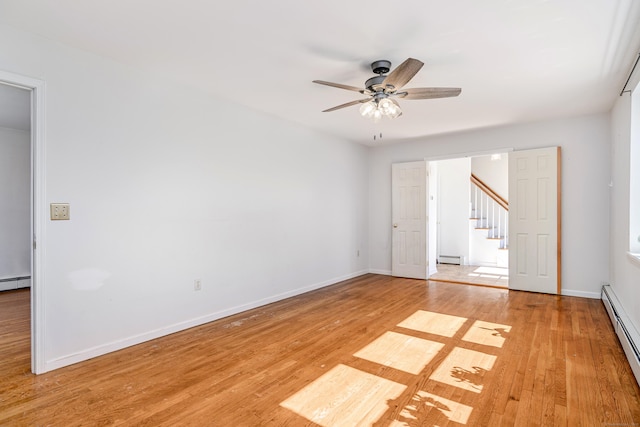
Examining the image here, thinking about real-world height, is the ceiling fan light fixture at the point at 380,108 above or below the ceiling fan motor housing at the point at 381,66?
below

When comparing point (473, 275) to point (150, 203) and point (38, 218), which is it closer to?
point (150, 203)

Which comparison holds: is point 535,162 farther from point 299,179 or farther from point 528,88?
point 299,179

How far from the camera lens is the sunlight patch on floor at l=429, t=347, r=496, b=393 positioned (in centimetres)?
226

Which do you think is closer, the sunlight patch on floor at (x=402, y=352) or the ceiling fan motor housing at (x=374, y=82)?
the sunlight patch on floor at (x=402, y=352)

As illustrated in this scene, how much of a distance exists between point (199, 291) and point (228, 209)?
96cm

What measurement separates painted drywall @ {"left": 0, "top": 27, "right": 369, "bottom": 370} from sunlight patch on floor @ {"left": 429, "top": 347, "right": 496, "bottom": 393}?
7.76 ft

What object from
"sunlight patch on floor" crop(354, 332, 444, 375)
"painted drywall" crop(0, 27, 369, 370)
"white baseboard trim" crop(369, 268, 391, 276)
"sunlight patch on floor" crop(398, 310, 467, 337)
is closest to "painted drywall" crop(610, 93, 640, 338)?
"sunlight patch on floor" crop(398, 310, 467, 337)

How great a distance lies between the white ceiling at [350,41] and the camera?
2.13 meters

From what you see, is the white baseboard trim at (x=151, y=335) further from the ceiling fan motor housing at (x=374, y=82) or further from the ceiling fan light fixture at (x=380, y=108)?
the ceiling fan motor housing at (x=374, y=82)

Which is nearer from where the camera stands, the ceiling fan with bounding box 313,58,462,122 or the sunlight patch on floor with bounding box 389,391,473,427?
the sunlight patch on floor with bounding box 389,391,473,427

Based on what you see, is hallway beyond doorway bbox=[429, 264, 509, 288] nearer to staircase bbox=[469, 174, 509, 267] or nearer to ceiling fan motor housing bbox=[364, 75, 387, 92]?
staircase bbox=[469, 174, 509, 267]

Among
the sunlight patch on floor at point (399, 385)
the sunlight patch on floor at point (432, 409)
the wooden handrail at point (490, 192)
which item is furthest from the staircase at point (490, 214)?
the sunlight patch on floor at point (432, 409)

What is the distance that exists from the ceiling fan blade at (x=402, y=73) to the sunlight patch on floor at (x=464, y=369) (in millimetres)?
2217

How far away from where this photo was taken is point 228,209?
3811mm
